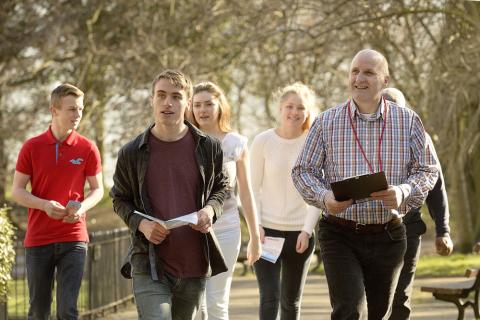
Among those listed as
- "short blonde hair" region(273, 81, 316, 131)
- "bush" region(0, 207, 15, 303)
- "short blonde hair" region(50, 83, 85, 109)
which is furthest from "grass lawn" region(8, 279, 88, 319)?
"short blonde hair" region(273, 81, 316, 131)

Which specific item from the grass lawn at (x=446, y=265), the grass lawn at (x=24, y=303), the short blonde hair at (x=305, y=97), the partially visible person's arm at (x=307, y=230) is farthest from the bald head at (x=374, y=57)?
the grass lawn at (x=446, y=265)

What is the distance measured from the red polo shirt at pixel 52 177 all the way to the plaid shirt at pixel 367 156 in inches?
76.9

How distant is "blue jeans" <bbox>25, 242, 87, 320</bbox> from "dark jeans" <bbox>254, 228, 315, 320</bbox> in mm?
1325

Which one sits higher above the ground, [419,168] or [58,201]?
[419,168]

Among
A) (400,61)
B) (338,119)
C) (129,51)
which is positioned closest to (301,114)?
(338,119)

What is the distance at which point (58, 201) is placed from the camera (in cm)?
Result: 775

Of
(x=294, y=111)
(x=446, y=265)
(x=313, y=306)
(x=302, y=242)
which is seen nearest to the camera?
(x=302, y=242)

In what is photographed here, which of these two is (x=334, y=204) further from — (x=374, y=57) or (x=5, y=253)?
(x=5, y=253)

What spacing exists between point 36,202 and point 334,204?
2385 millimetres

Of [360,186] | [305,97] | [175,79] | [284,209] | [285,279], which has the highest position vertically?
[305,97]

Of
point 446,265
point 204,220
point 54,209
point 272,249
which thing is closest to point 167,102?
point 204,220

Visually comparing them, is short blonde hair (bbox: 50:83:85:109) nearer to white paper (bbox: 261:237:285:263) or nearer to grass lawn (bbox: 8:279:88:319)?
white paper (bbox: 261:237:285:263)

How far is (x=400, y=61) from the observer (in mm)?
22156

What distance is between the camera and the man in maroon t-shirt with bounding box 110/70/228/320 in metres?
5.85
